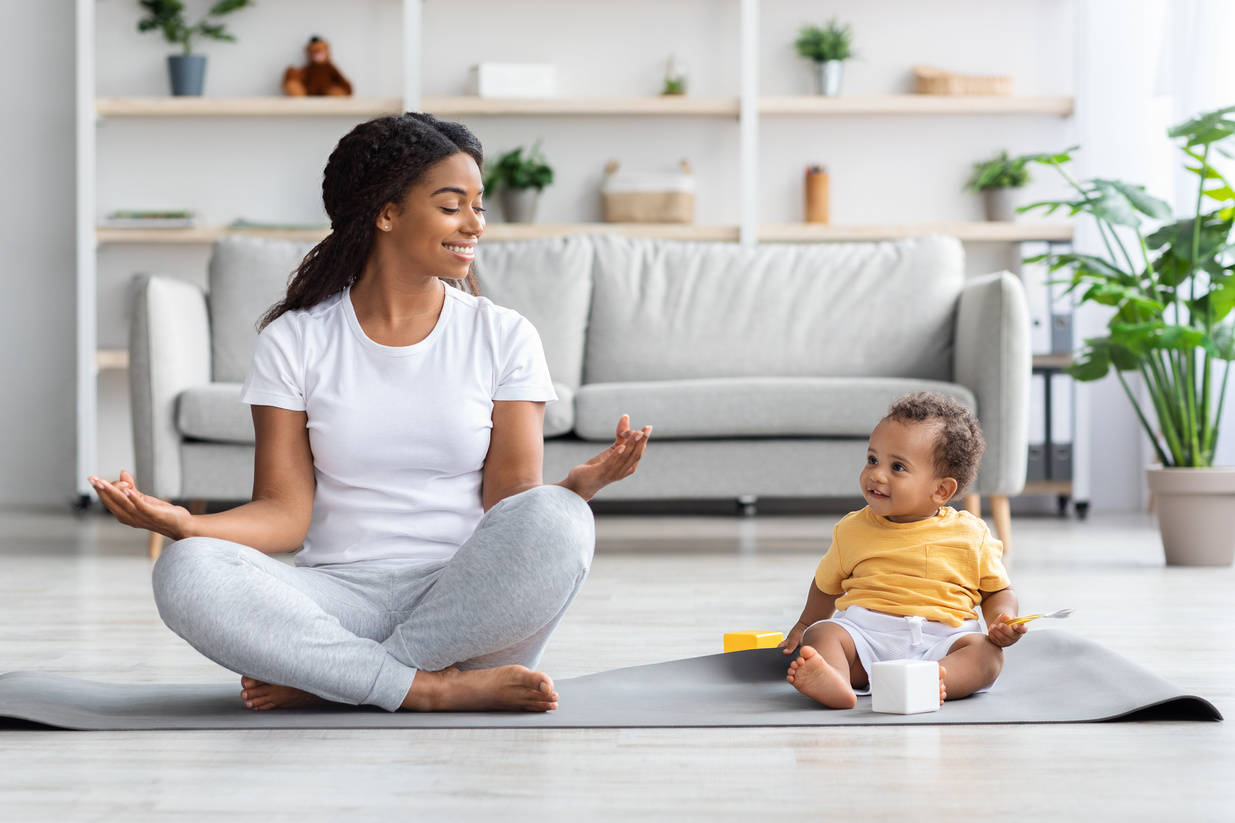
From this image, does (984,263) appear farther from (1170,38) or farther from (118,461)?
(118,461)

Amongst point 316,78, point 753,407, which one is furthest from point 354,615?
point 316,78

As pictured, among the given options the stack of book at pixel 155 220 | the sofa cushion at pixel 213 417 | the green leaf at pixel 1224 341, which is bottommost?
the sofa cushion at pixel 213 417

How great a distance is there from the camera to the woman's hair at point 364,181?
1413 millimetres

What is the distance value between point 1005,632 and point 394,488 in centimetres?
71

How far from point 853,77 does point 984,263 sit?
2.71 ft

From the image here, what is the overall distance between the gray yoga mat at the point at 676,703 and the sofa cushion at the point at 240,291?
1948 millimetres

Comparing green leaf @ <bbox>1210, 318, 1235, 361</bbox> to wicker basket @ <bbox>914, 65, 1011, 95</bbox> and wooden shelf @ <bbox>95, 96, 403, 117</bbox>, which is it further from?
wooden shelf @ <bbox>95, 96, 403, 117</bbox>

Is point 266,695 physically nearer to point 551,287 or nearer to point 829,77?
point 551,287

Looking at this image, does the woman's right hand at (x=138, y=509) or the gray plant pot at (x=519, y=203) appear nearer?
the woman's right hand at (x=138, y=509)

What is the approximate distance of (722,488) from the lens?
2885 mm

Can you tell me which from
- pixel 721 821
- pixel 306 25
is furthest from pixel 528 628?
pixel 306 25

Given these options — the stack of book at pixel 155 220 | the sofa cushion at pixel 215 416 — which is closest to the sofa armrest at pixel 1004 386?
the sofa cushion at pixel 215 416

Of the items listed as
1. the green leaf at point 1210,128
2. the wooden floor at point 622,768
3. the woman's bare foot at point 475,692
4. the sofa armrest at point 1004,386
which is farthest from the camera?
the sofa armrest at point 1004,386

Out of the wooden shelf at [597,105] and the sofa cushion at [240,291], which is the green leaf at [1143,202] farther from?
the sofa cushion at [240,291]
